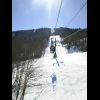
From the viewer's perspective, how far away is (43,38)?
6.06 ft
